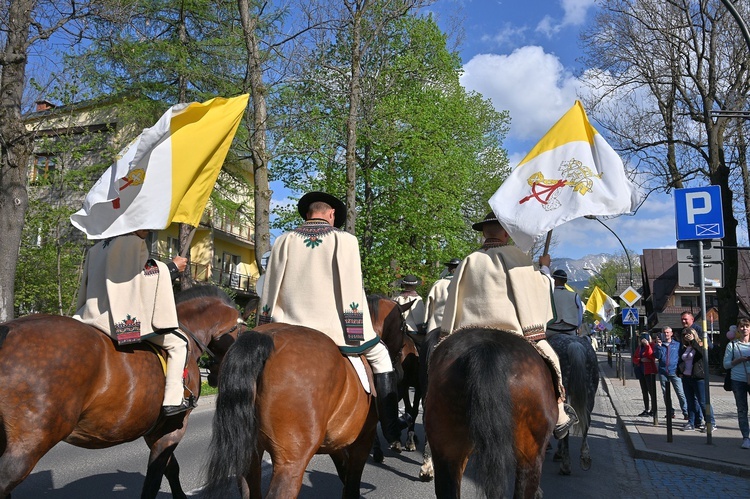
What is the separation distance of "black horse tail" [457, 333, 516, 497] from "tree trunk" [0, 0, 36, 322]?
10.3 metres

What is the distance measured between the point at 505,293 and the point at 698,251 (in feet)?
24.8

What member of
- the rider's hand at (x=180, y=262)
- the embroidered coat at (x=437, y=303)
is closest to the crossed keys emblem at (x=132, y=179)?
the rider's hand at (x=180, y=262)

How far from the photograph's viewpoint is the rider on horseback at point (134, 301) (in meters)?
5.35

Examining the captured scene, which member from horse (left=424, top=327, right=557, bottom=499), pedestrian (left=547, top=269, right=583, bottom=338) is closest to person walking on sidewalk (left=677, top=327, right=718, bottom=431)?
pedestrian (left=547, top=269, right=583, bottom=338)

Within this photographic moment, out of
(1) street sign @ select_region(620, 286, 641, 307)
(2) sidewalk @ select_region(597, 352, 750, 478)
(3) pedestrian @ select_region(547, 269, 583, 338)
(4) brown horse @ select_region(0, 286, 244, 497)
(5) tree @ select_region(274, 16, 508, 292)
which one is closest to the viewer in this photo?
(4) brown horse @ select_region(0, 286, 244, 497)

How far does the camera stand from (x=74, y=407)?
4.75m

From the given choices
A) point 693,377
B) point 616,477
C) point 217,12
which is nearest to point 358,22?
point 217,12

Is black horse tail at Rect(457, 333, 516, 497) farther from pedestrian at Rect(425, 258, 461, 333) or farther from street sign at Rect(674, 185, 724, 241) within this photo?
street sign at Rect(674, 185, 724, 241)

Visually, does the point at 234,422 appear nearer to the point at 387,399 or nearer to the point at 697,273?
the point at 387,399

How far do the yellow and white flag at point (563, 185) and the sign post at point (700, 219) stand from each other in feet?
20.1

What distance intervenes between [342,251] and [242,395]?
1541mm

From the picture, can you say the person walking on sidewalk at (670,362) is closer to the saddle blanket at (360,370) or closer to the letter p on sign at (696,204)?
the letter p on sign at (696,204)

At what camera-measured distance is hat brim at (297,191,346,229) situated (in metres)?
5.64

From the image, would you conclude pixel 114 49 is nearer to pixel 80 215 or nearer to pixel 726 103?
pixel 80 215
